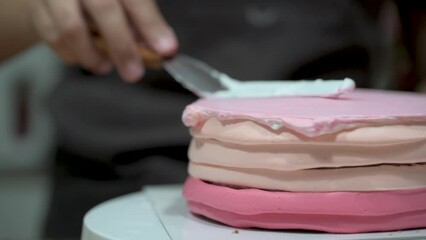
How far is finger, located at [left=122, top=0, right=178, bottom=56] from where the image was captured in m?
0.72

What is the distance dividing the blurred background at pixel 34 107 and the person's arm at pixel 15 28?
0.24m

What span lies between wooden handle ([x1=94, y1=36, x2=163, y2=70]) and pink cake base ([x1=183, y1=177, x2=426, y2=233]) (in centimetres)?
27

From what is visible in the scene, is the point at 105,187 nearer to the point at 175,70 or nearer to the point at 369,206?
the point at 175,70

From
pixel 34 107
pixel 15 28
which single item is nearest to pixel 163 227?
pixel 15 28

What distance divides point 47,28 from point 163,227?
0.29 metres

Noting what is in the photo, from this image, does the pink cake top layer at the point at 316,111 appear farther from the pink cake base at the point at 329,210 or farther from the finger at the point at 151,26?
the finger at the point at 151,26

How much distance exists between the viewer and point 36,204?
1.08m

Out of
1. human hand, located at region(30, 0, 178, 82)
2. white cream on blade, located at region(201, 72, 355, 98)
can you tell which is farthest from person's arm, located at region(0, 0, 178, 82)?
white cream on blade, located at region(201, 72, 355, 98)

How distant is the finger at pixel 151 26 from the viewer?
28.2 inches

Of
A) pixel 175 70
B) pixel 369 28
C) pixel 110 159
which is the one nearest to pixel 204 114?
pixel 175 70

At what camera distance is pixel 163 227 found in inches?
20.2

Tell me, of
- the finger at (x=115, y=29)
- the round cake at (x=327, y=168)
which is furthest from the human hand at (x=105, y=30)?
the round cake at (x=327, y=168)

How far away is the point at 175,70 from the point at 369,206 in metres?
0.28

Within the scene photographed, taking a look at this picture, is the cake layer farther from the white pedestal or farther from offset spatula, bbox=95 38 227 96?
offset spatula, bbox=95 38 227 96
